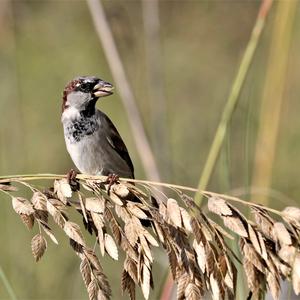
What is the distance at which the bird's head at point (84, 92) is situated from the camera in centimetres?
309

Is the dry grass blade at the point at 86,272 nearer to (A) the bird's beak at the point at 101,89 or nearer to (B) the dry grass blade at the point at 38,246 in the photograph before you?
(B) the dry grass blade at the point at 38,246

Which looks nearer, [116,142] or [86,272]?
[86,272]

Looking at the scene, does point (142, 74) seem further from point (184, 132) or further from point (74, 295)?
point (74, 295)

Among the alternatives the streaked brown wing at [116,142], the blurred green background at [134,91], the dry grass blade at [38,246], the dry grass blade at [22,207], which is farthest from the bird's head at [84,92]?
the dry grass blade at [38,246]

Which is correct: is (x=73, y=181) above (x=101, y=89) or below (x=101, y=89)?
below

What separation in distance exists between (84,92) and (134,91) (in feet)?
5.20

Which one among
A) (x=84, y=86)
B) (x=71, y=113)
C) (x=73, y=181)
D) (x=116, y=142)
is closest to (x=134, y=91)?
(x=116, y=142)

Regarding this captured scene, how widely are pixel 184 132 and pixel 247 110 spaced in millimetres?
3764

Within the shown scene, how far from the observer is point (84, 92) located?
124 inches

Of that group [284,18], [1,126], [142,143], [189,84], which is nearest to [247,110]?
[284,18]

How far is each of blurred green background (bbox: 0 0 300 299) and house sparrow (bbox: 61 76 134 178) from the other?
15 cm

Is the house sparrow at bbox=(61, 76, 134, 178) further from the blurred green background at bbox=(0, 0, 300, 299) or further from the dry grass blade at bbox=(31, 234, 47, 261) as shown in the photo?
the dry grass blade at bbox=(31, 234, 47, 261)

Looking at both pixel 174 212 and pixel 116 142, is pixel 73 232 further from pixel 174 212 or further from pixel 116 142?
pixel 116 142

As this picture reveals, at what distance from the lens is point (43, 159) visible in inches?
223
